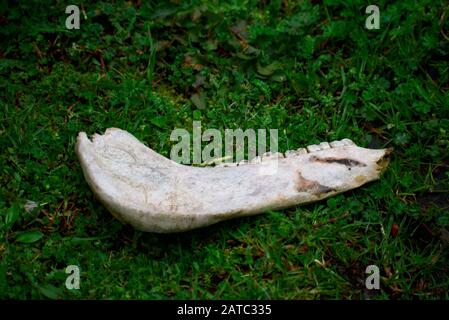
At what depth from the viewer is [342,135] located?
3576mm

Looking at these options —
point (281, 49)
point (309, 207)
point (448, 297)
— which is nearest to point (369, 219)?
point (309, 207)

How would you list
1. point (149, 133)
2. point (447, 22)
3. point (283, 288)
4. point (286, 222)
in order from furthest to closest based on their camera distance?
point (447, 22)
point (149, 133)
point (286, 222)
point (283, 288)

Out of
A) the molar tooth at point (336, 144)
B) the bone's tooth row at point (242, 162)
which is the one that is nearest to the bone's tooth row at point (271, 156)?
the bone's tooth row at point (242, 162)

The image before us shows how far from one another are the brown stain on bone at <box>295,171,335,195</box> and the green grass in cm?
11

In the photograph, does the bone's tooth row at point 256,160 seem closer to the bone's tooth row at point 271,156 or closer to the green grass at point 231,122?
the bone's tooth row at point 271,156

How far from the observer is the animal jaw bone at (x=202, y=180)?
2.94 m

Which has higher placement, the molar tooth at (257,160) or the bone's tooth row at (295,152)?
the bone's tooth row at (295,152)

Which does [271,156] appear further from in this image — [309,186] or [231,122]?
[231,122]

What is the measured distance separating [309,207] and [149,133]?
1078mm

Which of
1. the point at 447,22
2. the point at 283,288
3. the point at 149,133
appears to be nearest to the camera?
the point at 283,288

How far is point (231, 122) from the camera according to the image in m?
3.62

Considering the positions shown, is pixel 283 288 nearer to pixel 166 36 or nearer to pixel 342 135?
pixel 342 135

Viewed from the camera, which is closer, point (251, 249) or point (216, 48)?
point (251, 249)

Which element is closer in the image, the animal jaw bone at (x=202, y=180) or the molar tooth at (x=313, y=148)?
the animal jaw bone at (x=202, y=180)
